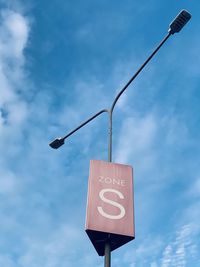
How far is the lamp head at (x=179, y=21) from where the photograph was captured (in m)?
10.7

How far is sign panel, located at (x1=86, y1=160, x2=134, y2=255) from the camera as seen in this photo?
8.07 metres

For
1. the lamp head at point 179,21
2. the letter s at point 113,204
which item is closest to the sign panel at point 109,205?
the letter s at point 113,204

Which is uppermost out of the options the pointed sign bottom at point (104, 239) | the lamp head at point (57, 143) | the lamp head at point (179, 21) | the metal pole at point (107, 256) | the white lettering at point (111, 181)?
the lamp head at point (179, 21)

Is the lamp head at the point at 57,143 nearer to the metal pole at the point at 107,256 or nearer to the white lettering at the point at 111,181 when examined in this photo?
the white lettering at the point at 111,181

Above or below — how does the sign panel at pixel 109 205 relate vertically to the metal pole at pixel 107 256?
above

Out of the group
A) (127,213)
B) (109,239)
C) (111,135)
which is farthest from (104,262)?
(111,135)

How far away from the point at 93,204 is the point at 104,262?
1026mm

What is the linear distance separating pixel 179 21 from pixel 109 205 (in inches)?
192

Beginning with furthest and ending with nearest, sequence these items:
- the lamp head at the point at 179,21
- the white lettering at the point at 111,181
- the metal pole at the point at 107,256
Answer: the lamp head at the point at 179,21 < the white lettering at the point at 111,181 < the metal pole at the point at 107,256

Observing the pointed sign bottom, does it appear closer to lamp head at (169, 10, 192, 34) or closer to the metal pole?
the metal pole

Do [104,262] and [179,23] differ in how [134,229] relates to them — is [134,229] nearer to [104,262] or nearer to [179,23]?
[104,262]

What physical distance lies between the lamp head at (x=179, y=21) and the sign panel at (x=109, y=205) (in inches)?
146

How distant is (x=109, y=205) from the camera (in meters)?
8.36

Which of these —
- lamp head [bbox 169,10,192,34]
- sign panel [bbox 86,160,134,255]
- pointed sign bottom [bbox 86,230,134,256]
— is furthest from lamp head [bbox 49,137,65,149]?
pointed sign bottom [bbox 86,230,134,256]
